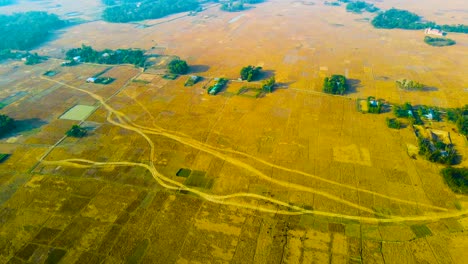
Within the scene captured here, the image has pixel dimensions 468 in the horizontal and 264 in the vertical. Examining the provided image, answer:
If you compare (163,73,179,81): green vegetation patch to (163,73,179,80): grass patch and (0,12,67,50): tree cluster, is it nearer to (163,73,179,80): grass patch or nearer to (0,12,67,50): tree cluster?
(163,73,179,80): grass patch

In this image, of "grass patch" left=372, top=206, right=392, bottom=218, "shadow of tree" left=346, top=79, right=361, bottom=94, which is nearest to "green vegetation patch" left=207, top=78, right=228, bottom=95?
"shadow of tree" left=346, top=79, right=361, bottom=94

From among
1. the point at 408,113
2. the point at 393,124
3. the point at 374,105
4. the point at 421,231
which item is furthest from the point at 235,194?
the point at 408,113

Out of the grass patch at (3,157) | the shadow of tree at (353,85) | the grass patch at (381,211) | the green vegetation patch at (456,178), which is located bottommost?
the grass patch at (381,211)

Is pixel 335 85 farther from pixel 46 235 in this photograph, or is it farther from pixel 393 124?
pixel 46 235

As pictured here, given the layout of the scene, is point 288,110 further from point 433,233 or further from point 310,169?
point 433,233

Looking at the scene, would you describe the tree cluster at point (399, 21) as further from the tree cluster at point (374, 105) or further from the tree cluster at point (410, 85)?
the tree cluster at point (374, 105)

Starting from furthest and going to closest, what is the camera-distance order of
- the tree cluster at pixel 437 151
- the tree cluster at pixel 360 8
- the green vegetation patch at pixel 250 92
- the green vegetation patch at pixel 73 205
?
the tree cluster at pixel 360 8
the green vegetation patch at pixel 250 92
the tree cluster at pixel 437 151
the green vegetation patch at pixel 73 205

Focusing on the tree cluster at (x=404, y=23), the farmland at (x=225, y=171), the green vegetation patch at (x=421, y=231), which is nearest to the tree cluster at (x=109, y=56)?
the farmland at (x=225, y=171)
